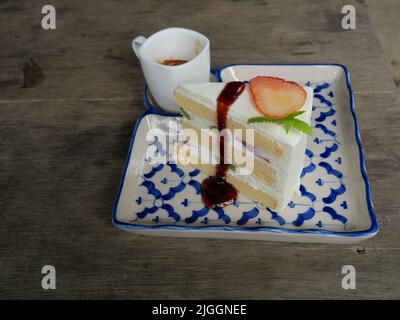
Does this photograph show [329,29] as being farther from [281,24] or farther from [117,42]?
[117,42]

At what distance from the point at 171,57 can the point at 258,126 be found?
45 centimetres

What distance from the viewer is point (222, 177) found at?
1.03 metres

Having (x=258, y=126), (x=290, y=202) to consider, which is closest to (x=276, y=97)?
(x=258, y=126)

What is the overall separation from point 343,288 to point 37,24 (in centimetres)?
158

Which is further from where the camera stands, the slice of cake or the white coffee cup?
the white coffee cup

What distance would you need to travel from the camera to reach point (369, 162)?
97cm

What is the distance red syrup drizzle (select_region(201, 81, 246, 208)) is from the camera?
868 mm

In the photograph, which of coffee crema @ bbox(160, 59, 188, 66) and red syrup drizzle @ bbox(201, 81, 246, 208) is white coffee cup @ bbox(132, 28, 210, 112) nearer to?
coffee crema @ bbox(160, 59, 188, 66)

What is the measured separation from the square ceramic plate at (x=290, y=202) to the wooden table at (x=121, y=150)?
5 centimetres

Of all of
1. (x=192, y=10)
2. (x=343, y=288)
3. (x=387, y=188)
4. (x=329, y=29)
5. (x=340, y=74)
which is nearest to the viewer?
(x=343, y=288)

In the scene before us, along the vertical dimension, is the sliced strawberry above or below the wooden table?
above

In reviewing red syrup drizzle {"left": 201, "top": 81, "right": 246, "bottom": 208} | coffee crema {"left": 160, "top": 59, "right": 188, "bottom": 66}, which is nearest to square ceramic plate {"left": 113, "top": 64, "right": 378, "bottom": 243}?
red syrup drizzle {"left": 201, "top": 81, "right": 246, "bottom": 208}

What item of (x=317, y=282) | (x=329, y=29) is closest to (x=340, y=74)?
(x=329, y=29)

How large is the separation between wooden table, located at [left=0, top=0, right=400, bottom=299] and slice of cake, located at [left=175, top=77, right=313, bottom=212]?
0.16 m
